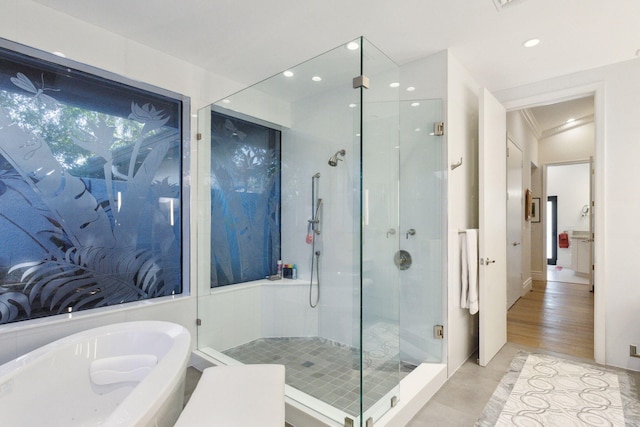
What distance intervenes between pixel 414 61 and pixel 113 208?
8.85 feet

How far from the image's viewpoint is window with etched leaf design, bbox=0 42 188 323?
2.04 meters

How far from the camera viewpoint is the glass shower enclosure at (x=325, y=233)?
1.95 m

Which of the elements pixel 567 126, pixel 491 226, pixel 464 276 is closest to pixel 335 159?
pixel 464 276

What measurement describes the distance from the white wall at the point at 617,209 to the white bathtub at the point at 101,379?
3301mm

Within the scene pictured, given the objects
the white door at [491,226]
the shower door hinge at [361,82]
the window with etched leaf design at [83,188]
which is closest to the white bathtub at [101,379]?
the window with etched leaf design at [83,188]

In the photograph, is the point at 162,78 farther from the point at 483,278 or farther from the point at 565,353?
the point at 565,353

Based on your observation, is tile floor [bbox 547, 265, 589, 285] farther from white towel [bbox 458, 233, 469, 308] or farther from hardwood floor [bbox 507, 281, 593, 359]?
white towel [bbox 458, 233, 469, 308]

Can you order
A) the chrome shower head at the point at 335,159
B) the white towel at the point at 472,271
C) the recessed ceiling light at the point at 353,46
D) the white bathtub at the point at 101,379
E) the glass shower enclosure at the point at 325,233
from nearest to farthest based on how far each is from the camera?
the white bathtub at the point at 101,379, the recessed ceiling light at the point at 353,46, the glass shower enclosure at the point at 325,233, the chrome shower head at the point at 335,159, the white towel at the point at 472,271

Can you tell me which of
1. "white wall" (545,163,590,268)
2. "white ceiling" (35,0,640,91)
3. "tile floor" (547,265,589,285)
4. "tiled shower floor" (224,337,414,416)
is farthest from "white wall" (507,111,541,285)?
"tiled shower floor" (224,337,414,416)

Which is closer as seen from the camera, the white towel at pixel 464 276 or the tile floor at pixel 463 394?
the tile floor at pixel 463 394

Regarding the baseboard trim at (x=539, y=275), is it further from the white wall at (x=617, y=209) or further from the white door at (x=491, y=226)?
the white wall at (x=617, y=209)

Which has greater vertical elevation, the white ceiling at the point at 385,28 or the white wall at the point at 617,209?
the white ceiling at the point at 385,28

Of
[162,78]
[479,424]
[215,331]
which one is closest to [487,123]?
[479,424]

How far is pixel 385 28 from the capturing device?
229 centimetres
